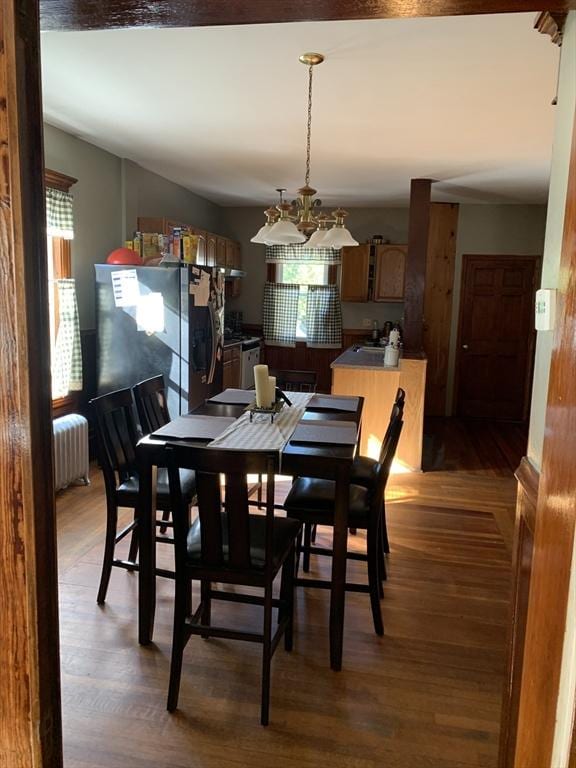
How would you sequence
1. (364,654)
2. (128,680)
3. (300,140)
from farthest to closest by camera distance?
(300,140) < (364,654) < (128,680)

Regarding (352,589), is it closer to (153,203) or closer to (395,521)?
(395,521)

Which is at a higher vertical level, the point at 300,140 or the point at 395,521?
the point at 300,140

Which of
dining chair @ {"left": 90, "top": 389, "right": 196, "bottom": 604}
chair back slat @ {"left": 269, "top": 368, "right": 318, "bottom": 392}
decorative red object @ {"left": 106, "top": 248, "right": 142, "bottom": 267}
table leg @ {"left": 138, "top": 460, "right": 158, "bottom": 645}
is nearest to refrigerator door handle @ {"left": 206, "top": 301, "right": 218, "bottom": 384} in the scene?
decorative red object @ {"left": 106, "top": 248, "right": 142, "bottom": 267}

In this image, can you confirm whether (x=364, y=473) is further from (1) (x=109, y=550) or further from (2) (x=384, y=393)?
(2) (x=384, y=393)

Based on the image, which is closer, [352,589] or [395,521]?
[352,589]

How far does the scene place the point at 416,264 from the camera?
506cm

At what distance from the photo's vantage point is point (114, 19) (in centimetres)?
121

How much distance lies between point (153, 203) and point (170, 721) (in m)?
4.73

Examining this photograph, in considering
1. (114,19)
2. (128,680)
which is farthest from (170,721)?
(114,19)

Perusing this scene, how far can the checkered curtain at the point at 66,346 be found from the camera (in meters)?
4.09

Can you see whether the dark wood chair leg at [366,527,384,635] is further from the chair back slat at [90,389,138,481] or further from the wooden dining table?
the chair back slat at [90,389,138,481]

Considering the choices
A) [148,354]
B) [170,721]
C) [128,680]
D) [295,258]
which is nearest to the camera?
[170,721]

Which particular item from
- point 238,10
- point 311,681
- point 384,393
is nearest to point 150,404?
point 311,681

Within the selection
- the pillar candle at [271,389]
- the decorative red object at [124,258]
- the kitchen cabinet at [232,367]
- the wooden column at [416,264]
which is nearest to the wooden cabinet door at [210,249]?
the kitchen cabinet at [232,367]
